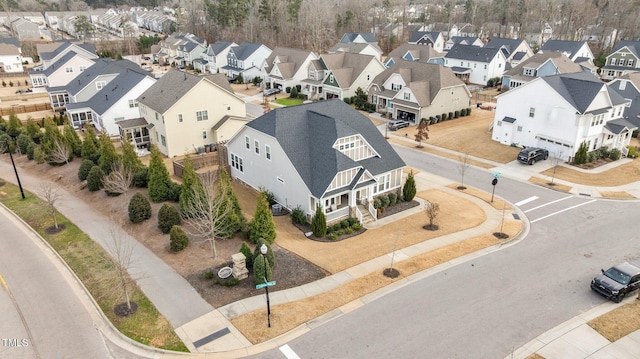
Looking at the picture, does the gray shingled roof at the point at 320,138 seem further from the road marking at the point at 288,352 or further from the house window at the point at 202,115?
the house window at the point at 202,115

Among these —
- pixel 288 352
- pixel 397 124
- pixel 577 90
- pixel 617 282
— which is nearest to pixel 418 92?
pixel 397 124

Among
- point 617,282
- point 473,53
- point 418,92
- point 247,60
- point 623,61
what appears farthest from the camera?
point 247,60

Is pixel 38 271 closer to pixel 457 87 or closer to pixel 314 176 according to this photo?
pixel 314 176

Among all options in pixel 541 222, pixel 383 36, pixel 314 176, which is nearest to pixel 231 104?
pixel 314 176

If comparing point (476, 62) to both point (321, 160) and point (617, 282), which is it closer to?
point (321, 160)

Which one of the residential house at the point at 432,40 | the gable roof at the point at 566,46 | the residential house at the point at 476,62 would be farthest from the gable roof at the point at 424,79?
the residential house at the point at 432,40

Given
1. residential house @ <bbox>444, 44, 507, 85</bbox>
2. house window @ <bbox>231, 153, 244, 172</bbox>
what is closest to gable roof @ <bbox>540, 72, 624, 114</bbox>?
house window @ <bbox>231, 153, 244, 172</bbox>
